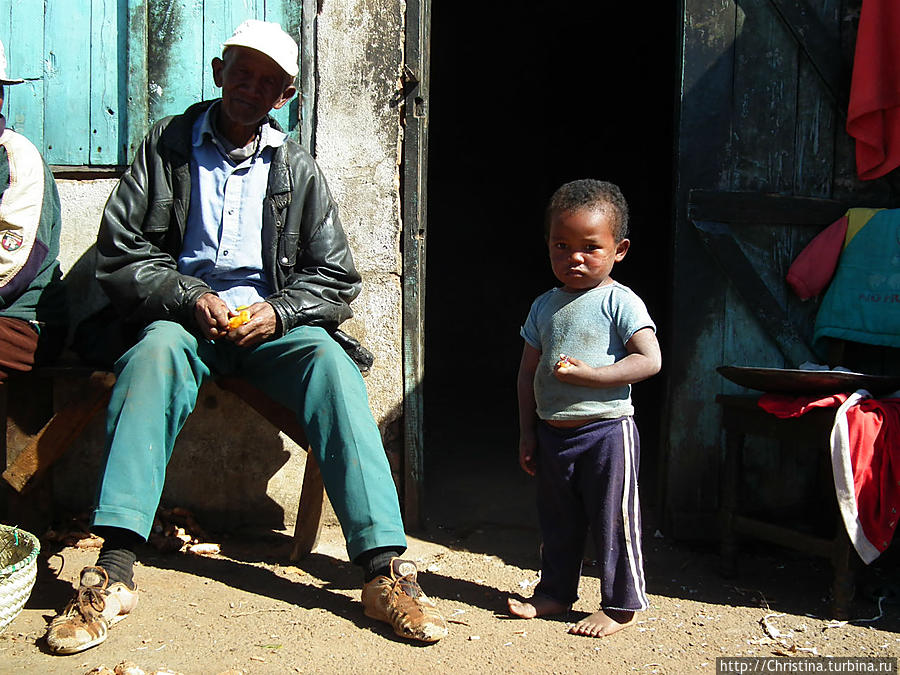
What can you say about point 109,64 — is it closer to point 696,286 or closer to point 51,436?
point 51,436

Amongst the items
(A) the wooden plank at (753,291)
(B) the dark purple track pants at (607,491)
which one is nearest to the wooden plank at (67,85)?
(B) the dark purple track pants at (607,491)

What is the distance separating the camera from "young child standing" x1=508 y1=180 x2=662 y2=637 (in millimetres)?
2508

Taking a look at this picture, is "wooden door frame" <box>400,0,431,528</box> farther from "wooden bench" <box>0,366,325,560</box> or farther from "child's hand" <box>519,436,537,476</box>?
"child's hand" <box>519,436,537,476</box>

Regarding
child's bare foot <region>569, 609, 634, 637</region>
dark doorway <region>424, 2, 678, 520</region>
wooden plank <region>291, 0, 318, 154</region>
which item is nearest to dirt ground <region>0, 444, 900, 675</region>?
child's bare foot <region>569, 609, 634, 637</region>

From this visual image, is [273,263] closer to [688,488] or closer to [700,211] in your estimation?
[700,211]

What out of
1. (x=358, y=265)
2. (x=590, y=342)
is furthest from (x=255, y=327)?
(x=590, y=342)

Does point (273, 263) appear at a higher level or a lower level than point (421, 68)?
lower

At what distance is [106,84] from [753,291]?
9.87 ft

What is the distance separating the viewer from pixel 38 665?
2264 mm

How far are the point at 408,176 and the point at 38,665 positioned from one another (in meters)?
2.29

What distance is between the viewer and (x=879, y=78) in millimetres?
3365

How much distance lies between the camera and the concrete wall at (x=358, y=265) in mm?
3494

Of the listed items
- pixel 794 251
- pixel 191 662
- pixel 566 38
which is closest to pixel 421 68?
pixel 794 251

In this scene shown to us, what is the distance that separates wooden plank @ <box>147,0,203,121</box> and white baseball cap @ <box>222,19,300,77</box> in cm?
49
